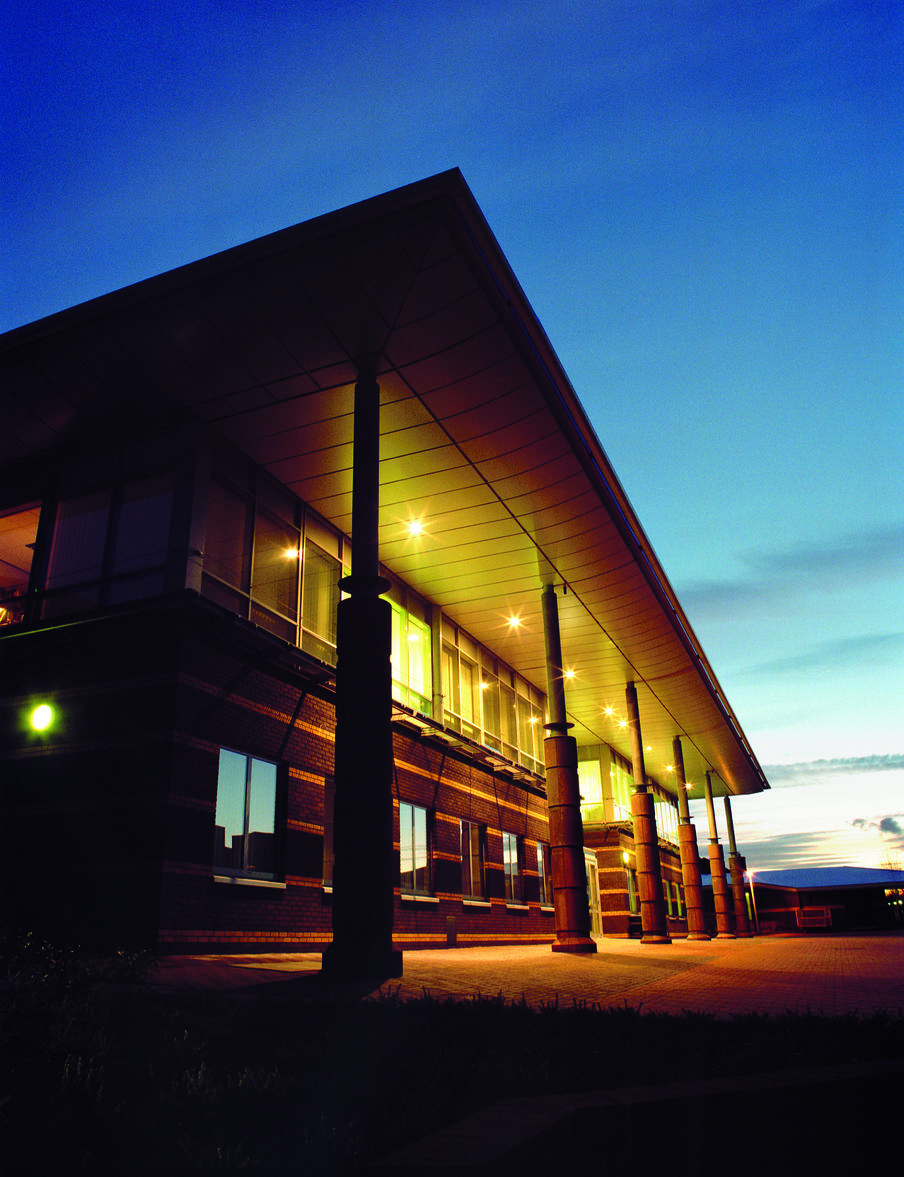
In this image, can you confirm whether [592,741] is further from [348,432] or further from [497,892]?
[348,432]

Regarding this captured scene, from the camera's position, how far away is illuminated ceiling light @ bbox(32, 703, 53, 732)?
12.9 meters

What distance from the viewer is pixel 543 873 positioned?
2728 centimetres

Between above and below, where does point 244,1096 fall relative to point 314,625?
below

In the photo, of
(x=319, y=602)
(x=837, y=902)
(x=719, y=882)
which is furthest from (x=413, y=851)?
(x=837, y=902)

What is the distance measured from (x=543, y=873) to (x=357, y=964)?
19.2 metres

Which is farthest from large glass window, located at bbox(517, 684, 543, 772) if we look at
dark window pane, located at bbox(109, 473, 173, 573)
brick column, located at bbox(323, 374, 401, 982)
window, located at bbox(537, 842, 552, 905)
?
brick column, located at bbox(323, 374, 401, 982)

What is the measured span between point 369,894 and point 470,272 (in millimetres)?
7486

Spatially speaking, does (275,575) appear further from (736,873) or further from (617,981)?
(736,873)

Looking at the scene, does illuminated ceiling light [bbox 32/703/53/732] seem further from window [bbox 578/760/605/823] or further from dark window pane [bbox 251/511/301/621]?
window [bbox 578/760/605/823]

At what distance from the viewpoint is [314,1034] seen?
525 cm

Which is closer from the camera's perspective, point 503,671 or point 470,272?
point 470,272

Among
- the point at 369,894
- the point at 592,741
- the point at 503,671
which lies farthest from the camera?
the point at 592,741

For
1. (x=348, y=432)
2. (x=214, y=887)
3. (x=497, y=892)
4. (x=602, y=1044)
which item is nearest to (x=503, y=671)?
(x=497, y=892)

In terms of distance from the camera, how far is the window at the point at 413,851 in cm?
1859
